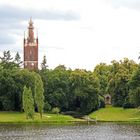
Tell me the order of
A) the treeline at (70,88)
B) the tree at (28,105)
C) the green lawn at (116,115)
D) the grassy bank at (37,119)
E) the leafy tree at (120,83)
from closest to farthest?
1. the grassy bank at (37,119)
2. the tree at (28,105)
3. the green lawn at (116,115)
4. the treeline at (70,88)
5. the leafy tree at (120,83)

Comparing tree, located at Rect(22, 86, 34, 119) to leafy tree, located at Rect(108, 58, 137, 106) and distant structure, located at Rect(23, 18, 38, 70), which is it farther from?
distant structure, located at Rect(23, 18, 38, 70)

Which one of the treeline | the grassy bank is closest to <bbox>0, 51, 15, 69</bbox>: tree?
the treeline

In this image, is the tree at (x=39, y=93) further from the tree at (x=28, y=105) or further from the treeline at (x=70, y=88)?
the treeline at (x=70, y=88)

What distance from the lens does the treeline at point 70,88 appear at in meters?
109

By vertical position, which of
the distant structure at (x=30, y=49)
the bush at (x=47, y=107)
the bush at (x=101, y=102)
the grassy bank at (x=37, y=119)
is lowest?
the grassy bank at (x=37, y=119)

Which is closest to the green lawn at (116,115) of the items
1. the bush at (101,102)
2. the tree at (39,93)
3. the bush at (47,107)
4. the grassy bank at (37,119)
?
the bush at (101,102)

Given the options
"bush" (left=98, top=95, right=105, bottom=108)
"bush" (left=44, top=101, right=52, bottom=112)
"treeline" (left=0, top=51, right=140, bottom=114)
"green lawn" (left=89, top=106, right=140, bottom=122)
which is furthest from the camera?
"bush" (left=98, top=95, right=105, bottom=108)

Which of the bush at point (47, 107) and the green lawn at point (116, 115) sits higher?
the bush at point (47, 107)

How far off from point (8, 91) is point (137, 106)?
28541 mm

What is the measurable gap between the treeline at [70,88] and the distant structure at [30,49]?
5736 centimetres

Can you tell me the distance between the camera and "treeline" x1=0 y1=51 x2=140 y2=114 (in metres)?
109

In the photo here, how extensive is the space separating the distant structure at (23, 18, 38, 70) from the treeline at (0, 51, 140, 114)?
57357 mm

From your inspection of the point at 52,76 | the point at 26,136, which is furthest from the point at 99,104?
the point at 26,136

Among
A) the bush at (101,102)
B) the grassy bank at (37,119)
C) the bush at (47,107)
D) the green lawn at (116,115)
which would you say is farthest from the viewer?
the bush at (101,102)
